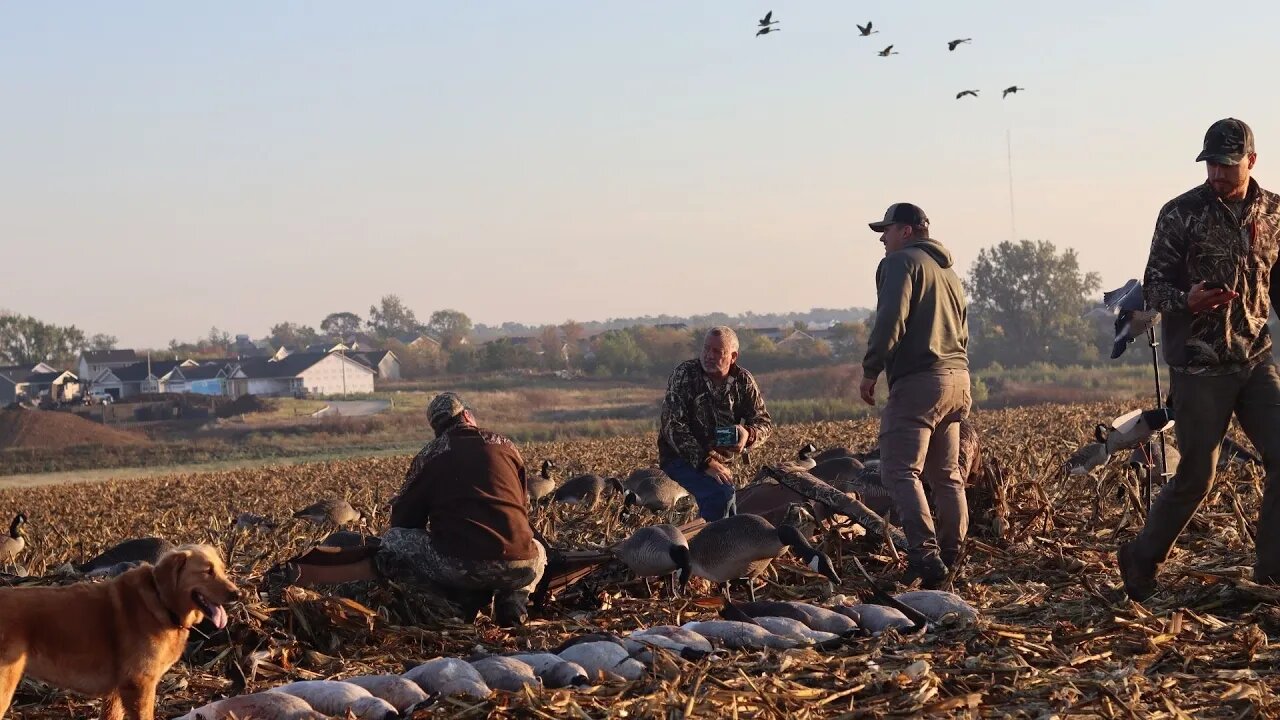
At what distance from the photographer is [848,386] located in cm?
5400

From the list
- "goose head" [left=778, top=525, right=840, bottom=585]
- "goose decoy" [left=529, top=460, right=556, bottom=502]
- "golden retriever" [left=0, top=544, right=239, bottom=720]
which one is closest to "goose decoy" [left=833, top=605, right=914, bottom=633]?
"goose head" [left=778, top=525, right=840, bottom=585]

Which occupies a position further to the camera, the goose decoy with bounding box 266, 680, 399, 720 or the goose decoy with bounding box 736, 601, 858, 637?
the goose decoy with bounding box 736, 601, 858, 637

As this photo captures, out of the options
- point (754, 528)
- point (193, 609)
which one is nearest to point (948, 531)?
point (754, 528)

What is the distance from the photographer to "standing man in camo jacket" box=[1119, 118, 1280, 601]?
7.31 metres

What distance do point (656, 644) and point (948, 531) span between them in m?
3.39

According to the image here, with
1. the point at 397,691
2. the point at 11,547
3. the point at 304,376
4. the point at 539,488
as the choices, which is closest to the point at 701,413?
the point at 397,691

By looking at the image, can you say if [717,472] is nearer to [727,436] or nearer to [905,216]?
[727,436]

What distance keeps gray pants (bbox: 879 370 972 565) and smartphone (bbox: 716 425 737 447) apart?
130 centimetres

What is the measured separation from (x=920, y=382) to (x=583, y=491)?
6.84 metres

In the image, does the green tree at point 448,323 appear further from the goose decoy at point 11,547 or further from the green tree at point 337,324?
the goose decoy at point 11,547

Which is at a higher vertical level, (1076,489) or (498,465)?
(498,465)

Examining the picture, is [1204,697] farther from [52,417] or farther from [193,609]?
[52,417]

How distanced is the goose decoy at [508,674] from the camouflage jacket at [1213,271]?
386 centimetres

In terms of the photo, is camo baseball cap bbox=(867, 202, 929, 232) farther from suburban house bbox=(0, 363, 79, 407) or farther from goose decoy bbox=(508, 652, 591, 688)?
suburban house bbox=(0, 363, 79, 407)
